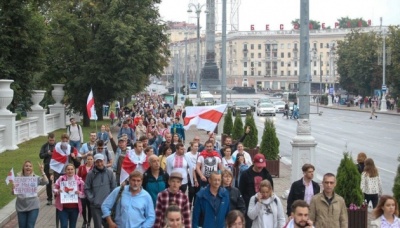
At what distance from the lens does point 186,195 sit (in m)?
9.80

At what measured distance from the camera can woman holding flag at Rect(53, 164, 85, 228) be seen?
1214 centimetres

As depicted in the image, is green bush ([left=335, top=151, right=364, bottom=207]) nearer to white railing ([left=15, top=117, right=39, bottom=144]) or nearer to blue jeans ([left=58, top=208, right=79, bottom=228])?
blue jeans ([left=58, top=208, right=79, bottom=228])

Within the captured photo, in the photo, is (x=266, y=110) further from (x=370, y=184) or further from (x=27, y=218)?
(x=27, y=218)

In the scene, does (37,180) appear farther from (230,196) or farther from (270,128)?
(270,128)

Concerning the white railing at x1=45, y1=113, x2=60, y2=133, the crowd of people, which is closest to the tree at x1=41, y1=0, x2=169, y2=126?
the white railing at x1=45, y1=113, x2=60, y2=133

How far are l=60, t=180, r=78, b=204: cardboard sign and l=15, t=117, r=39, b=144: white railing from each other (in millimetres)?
21255

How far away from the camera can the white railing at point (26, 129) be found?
3362cm

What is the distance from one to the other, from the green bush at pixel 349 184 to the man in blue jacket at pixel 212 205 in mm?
3843

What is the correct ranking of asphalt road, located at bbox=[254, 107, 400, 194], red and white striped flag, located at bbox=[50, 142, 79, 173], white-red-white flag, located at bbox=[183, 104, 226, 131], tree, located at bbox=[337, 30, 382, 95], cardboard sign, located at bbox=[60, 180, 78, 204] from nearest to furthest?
cardboard sign, located at bbox=[60, 180, 78, 204], red and white striped flag, located at bbox=[50, 142, 79, 173], white-red-white flag, located at bbox=[183, 104, 226, 131], asphalt road, located at bbox=[254, 107, 400, 194], tree, located at bbox=[337, 30, 382, 95]

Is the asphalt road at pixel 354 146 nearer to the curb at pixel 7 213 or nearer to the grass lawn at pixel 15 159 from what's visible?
the grass lawn at pixel 15 159

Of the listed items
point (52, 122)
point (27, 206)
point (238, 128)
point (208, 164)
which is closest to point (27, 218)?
point (27, 206)

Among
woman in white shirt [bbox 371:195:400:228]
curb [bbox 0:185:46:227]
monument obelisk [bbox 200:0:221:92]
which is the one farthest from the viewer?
monument obelisk [bbox 200:0:221:92]

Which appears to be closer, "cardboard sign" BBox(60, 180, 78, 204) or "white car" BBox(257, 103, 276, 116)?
"cardboard sign" BBox(60, 180, 78, 204)

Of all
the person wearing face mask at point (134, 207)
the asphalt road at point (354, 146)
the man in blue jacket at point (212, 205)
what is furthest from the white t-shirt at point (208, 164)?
the asphalt road at point (354, 146)
